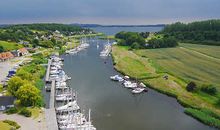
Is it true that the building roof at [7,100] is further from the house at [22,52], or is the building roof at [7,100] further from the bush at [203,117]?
the house at [22,52]

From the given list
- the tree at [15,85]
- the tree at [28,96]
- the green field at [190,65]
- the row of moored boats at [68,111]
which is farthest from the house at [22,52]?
the tree at [28,96]

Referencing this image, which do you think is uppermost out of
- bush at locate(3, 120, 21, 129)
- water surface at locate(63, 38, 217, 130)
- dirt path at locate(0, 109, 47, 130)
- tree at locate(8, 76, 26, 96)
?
tree at locate(8, 76, 26, 96)

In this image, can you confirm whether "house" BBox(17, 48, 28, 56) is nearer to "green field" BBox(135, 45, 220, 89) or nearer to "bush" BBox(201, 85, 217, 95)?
"green field" BBox(135, 45, 220, 89)

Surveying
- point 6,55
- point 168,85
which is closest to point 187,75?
point 168,85

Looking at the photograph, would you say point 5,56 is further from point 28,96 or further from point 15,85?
point 28,96

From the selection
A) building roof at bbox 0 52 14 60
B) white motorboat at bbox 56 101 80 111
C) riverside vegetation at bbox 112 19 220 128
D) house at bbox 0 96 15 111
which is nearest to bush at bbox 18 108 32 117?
house at bbox 0 96 15 111

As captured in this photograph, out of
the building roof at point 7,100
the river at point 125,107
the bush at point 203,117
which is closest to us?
the bush at point 203,117

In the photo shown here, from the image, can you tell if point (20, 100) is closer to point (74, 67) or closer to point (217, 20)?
point (74, 67)
